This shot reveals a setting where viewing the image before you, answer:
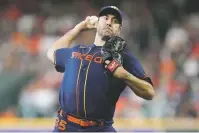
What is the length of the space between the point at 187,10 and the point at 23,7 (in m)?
3.61

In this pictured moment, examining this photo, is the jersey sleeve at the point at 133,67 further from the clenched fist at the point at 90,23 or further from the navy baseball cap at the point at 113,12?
the clenched fist at the point at 90,23

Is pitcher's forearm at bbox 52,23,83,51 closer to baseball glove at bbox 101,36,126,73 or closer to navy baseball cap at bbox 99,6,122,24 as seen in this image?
navy baseball cap at bbox 99,6,122,24

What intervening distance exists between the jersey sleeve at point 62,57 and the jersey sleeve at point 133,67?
591 millimetres

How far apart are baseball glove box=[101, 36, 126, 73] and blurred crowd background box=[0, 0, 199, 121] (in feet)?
14.6

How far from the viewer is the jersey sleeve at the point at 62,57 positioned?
577 cm

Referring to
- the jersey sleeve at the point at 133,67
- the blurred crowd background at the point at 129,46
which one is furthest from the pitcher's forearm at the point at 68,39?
the blurred crowd background at the point at 129,46

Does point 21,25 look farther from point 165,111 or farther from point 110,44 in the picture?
point 110,44

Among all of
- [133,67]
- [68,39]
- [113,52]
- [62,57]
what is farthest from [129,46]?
[113,52]

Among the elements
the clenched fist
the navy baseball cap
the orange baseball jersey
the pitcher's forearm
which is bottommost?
the orange baseball jersey

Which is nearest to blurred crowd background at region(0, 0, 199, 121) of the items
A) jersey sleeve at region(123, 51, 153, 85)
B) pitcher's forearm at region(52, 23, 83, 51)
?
pitcher's forearm at region(52, 23, 83, 51)

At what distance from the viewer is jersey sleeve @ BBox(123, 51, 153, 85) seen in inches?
211

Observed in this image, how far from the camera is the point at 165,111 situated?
9.79 meters

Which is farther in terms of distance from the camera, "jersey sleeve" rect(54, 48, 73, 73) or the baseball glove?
Answer: "jersey sleeve" rect(54, 48, 73, 73)

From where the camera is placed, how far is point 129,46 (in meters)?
12.4
